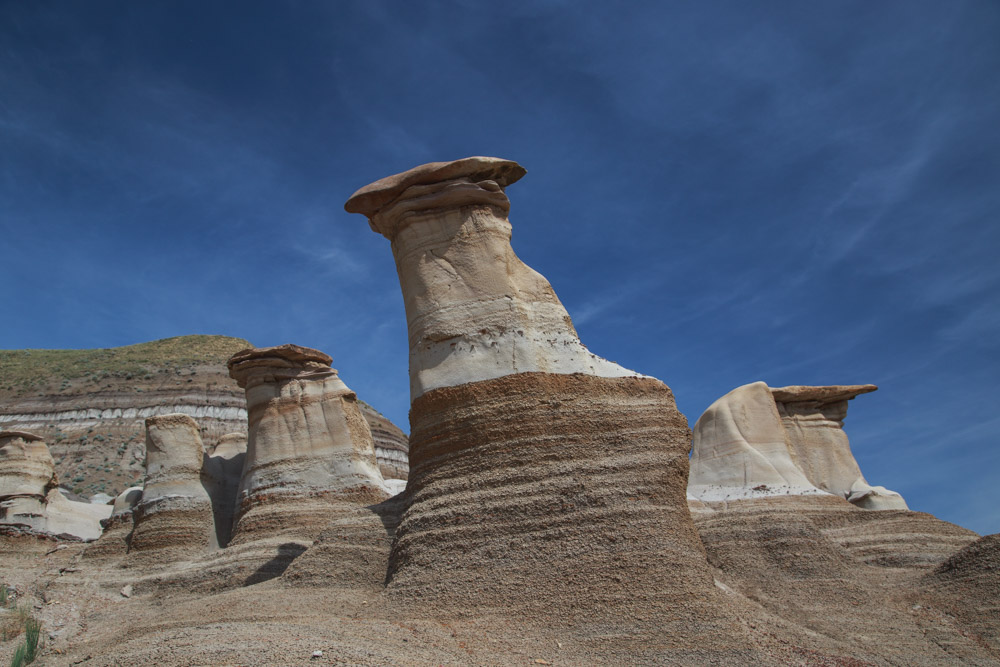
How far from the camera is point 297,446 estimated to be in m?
19.7

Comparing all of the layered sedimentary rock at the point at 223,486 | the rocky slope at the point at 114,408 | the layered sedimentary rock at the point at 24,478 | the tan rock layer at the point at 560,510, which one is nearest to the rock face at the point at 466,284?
the tan rock layer at the point at 560,510

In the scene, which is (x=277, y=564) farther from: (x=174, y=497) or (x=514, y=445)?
(x=514, y=445)

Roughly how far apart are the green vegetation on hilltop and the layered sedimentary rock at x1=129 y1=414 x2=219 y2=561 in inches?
1603

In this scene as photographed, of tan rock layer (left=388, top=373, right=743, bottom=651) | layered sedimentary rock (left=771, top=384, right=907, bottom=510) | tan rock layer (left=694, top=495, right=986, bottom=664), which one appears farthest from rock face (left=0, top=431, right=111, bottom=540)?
layered sedimentary rock (left=771, top=384, right=907, bottom=510)

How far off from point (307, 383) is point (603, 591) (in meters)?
12.9

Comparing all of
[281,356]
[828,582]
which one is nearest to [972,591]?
[828,582]

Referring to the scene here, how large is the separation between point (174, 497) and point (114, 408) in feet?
115

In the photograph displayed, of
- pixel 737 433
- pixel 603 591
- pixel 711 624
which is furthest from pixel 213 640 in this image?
pixel 737 433

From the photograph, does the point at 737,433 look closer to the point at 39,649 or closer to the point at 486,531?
the point at 486,531

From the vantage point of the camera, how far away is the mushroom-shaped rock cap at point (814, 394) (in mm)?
27469

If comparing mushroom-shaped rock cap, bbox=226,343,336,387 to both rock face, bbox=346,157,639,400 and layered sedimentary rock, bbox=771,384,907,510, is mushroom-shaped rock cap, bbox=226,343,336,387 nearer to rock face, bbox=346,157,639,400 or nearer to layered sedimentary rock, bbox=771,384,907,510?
rock face, bbox=346,157,639,400

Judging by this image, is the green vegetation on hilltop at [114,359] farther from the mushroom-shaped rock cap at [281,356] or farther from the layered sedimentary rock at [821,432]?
the layered sedimentary rock at [821,432]

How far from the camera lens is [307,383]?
67.8 feet

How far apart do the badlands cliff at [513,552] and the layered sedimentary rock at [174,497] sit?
1.15 metres
